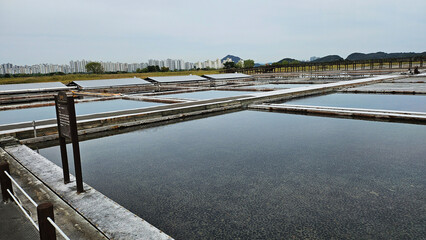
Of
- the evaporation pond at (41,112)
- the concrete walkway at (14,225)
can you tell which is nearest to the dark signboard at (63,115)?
the concrete walkway at (14,225)

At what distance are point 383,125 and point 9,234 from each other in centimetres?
817

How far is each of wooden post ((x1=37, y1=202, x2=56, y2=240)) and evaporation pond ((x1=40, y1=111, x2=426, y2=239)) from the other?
1167mm

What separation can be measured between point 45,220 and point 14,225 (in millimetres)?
1023

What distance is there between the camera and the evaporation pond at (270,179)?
325 centimetres

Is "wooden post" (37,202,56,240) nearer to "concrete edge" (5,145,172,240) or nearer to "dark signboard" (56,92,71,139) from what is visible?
"concrete edge" (5,145,172,240)

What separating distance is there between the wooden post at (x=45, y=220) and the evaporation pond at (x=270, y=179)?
3.83ft

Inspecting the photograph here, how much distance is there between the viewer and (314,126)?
8109 mm

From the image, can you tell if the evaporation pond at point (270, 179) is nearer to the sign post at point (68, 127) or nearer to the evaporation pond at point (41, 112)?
the sign post at point (68, 127)

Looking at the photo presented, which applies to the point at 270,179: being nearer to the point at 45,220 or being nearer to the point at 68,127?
the point at 68,127

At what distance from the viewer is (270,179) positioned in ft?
14.8

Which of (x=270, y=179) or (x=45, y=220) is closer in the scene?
(x=45, y=220)

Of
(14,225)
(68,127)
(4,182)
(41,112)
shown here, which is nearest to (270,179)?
(68,127)

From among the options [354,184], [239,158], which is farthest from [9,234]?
[354,184]

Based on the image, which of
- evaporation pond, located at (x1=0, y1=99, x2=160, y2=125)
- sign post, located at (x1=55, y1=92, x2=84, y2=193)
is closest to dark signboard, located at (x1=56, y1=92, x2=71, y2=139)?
sign post, located at (x1=55, y1=92, x2=84, y2=193)
